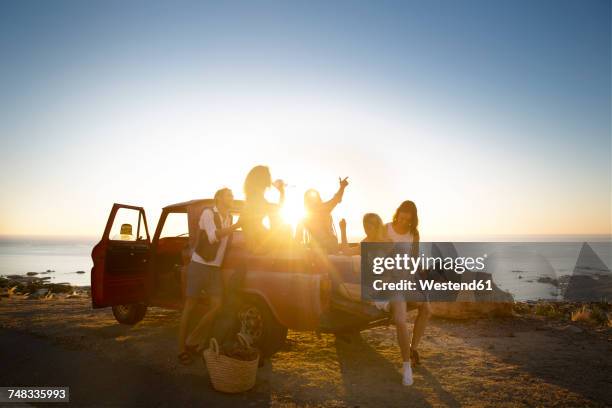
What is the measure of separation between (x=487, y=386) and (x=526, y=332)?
364 cm

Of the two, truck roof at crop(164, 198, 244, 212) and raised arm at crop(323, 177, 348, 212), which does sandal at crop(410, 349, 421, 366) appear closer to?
raised arm at crop(323, 177, 348, 212)

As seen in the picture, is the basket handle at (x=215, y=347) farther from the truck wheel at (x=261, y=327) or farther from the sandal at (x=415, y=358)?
the sandal at (x=415, y=358)

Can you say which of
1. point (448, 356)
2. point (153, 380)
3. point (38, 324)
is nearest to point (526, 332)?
point (448, 356)

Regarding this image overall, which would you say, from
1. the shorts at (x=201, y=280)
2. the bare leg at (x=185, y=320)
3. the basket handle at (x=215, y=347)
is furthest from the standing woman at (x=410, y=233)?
the bare leg at (x=185, y=320)

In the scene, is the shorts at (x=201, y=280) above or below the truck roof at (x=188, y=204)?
below

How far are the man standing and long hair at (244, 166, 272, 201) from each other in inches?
19.3

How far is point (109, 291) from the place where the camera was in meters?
6.94

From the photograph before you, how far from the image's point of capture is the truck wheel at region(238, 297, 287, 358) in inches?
203

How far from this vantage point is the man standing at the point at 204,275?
5.11 m

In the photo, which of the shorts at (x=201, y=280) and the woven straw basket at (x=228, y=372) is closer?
the woven straw basket at (x=228, y=372)

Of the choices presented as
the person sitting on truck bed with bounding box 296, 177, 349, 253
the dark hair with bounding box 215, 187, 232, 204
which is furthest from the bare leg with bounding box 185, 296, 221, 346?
the person sitting on truck bed with bounding box 296, 177, 349, 253

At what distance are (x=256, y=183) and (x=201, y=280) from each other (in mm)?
1402

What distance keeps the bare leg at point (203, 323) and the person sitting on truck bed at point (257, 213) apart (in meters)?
0.79

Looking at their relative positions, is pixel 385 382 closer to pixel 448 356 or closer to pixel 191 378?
pixel 448 356
